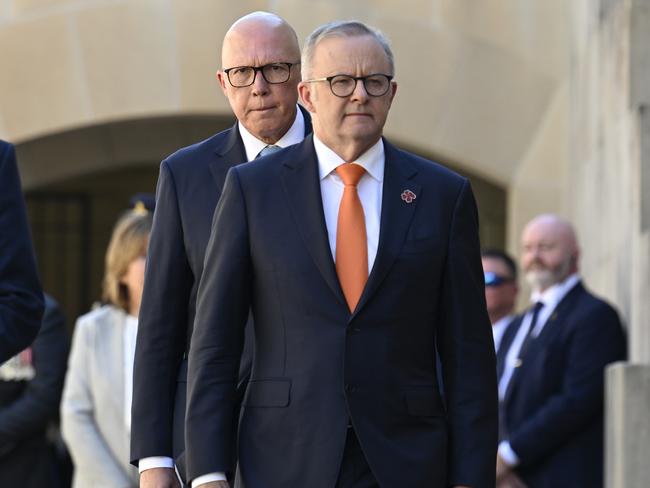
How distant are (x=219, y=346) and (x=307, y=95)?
0.72 meters

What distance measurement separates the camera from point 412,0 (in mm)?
12727

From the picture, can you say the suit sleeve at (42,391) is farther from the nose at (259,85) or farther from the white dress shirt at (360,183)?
the white dress shirt at (360,183)

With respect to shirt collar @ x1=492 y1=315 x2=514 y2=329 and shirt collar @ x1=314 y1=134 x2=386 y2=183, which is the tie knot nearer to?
shirt collar @ x1=314 y1=134 x2=386 y2=183

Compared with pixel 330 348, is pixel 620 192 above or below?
below

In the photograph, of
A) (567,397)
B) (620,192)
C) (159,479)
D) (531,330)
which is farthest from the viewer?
(620,192)

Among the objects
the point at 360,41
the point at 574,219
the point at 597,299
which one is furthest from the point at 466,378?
the point at 574,219

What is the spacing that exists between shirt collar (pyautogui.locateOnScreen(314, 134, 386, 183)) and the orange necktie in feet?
0.08

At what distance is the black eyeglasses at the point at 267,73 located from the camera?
16.8 ft

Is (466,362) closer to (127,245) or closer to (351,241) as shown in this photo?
(351,241)

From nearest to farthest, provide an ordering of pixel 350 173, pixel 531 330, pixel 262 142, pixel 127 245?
pixel 350 173, pixel 262 142, pixel 127 245, pixel 531 330

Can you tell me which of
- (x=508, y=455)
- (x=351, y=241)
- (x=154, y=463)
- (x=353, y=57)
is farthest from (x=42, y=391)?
(x=353, y=57)

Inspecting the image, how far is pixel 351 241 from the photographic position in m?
4.57

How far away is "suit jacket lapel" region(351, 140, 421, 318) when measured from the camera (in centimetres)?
449

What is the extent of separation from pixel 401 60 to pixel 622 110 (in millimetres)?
4139
